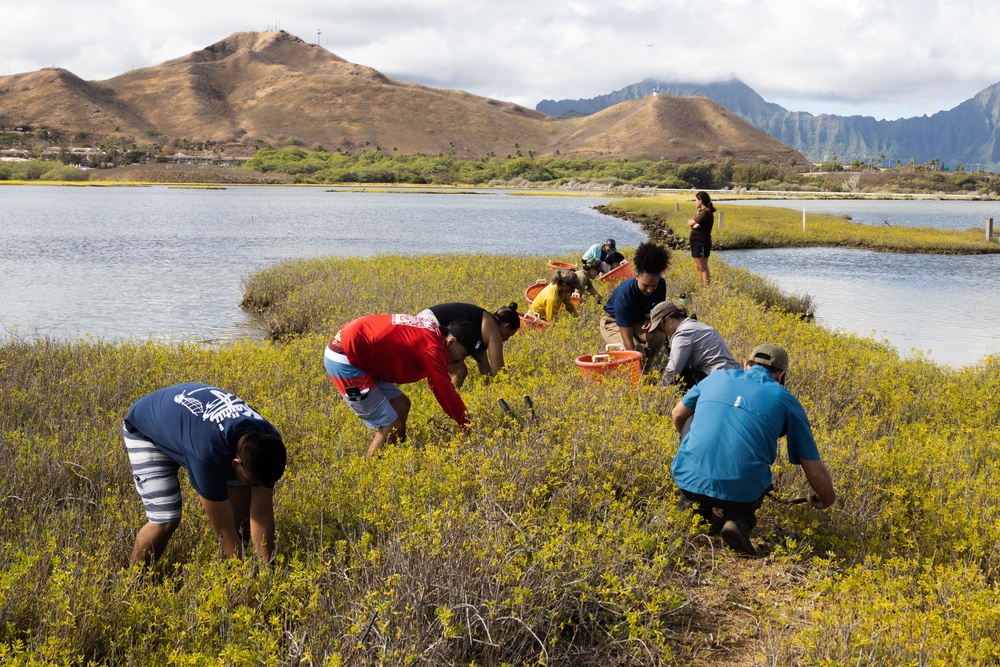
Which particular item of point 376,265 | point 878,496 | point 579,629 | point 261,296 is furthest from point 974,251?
point 579,629

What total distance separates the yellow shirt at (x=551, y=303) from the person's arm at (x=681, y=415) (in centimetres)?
515

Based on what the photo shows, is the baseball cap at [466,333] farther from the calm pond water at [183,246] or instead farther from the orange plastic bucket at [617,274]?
the orange plastic bucket at [617,274]

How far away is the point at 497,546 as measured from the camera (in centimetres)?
400

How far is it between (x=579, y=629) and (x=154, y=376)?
6079 millimetres

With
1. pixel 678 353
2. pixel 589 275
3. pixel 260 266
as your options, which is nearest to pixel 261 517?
pixel 678 353

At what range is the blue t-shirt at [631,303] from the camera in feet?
29.2

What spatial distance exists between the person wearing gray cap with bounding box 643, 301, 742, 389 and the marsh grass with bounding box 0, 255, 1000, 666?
1.29 ft

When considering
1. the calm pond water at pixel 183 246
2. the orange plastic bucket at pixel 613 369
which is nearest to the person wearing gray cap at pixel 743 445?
the orange plastic bucket at pixel 613 369

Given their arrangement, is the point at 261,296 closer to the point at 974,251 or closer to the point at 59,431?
the point at 59,431

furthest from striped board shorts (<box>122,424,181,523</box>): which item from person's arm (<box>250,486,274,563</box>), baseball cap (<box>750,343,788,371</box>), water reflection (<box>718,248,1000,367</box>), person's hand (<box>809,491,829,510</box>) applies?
water reflection (<box>718,248,1000,367</box>)

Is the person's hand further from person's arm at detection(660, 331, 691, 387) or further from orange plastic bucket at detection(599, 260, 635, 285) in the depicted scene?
orange plastic bucket at detection(599, 260, 635, 285)

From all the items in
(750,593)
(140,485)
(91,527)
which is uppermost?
(140,485)

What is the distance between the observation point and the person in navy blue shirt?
4098 mm

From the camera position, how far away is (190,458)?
4.16m
